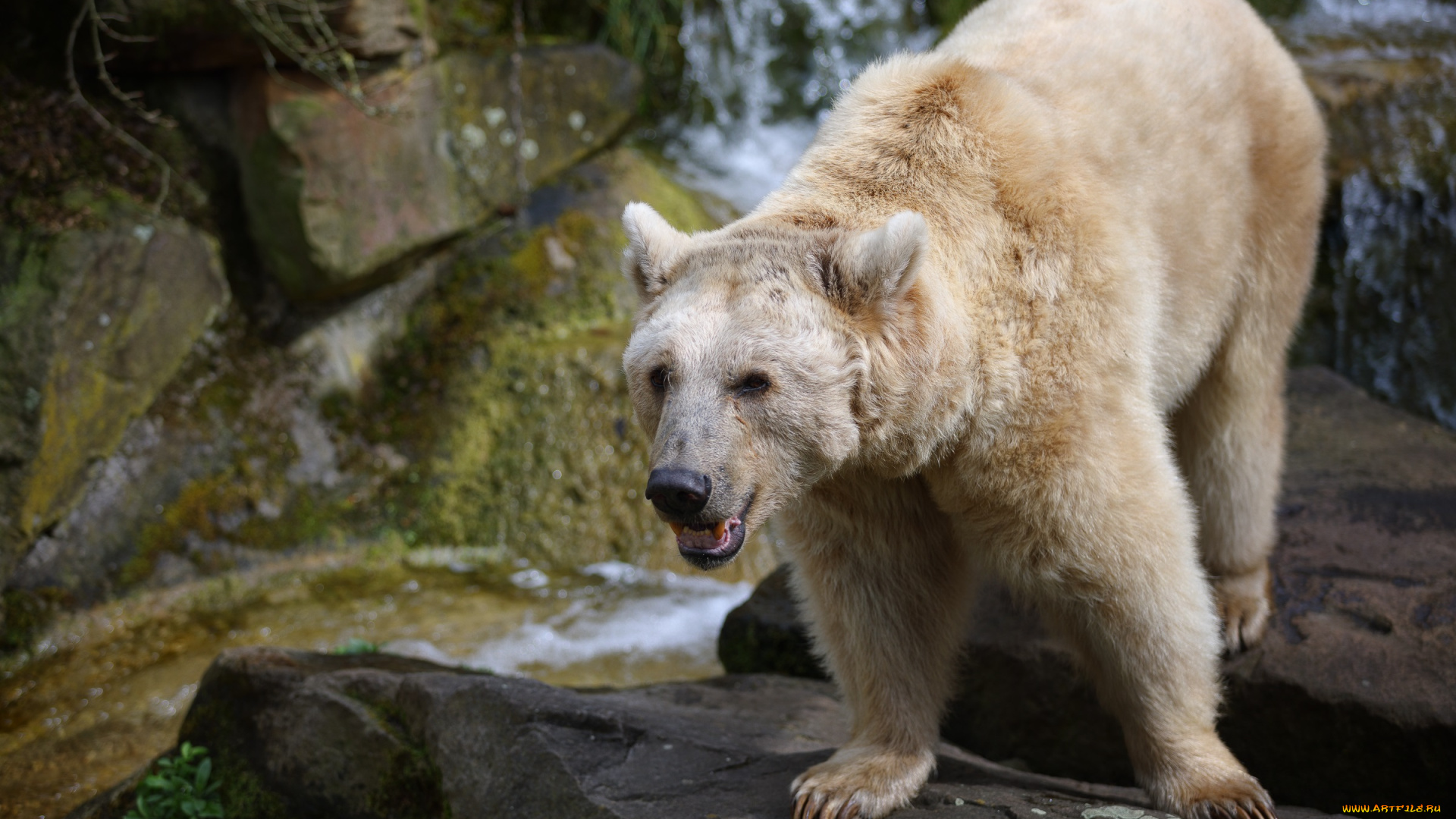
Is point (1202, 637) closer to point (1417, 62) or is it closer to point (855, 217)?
point (855, 217)

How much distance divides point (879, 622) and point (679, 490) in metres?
1.18

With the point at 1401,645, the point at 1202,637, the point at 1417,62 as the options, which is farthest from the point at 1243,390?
the point at 1417,62

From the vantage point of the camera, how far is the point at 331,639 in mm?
6574

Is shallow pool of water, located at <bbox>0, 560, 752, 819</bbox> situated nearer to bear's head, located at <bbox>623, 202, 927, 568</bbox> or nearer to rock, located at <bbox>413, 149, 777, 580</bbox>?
rock, located at <bbox>413, 149, 777, 580</bbox>

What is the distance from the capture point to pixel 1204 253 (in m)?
3.95

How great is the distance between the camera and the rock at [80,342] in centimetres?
593

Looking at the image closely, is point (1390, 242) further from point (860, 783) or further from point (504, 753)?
point (504, 753)

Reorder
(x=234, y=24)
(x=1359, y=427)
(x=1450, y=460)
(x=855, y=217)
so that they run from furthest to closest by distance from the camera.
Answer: (x=234, y=24)
(x=1359, y=427)
(x=1450, y=460)
(x=855, y=217)

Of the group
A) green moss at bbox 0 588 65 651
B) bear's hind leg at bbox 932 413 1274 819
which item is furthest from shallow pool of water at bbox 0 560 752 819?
bear's hind leg at bbox 932 413 1274 819

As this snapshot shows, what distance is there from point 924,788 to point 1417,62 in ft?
30.6

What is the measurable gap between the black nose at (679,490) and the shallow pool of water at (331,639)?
380cm

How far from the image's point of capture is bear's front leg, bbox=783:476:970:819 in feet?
11.1

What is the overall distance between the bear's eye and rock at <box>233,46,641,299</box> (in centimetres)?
534

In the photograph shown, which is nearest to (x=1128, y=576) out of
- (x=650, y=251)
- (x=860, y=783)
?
(x=860, y=783)
